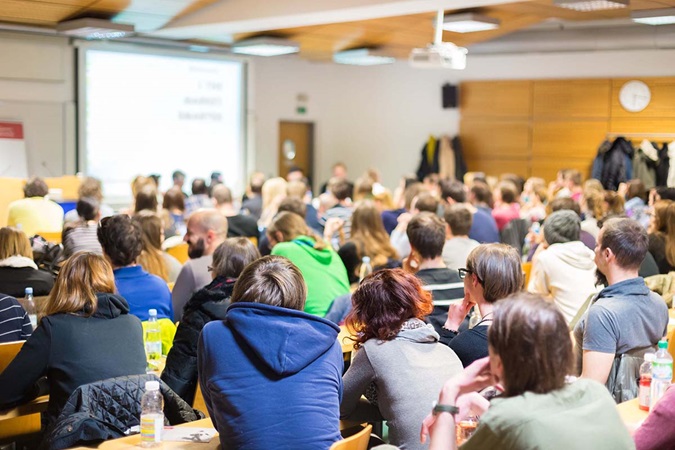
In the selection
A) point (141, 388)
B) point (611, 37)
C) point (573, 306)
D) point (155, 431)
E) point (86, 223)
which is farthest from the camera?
point (611, 37)

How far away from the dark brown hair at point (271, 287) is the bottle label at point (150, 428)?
0.50 m

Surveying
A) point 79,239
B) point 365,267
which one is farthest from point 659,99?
point 79,239

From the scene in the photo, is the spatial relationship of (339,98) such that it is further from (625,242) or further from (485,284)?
(485,284)

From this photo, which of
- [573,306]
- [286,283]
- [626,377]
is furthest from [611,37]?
[286,283]

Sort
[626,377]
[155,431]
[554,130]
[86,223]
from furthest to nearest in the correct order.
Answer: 1. [554,130]
2. [86,223]
3. [626,377]
4. [155,431]

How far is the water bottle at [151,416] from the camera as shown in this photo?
2.97 m

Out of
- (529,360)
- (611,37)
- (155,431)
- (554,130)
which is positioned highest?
(611,37)

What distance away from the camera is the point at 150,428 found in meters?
2.97

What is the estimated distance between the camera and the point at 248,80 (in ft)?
46.1

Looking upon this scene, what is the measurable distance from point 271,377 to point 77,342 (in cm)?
111

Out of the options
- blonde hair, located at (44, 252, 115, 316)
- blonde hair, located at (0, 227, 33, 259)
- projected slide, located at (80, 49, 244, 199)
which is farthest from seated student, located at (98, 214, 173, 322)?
projected slide, located at (80, 49, 244, 199)

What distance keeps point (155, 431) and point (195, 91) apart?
35.9 ft

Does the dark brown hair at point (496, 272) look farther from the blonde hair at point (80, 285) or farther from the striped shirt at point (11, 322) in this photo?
the striped shirt at point (11, 322)

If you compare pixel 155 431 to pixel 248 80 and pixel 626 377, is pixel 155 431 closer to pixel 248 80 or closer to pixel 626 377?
pixel 626 377
